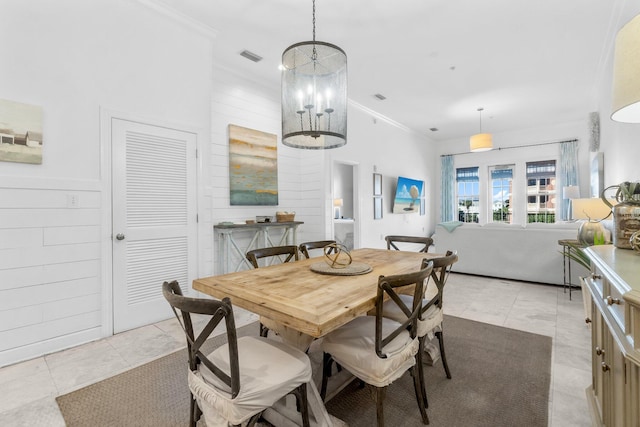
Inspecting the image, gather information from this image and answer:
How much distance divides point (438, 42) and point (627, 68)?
3265mm

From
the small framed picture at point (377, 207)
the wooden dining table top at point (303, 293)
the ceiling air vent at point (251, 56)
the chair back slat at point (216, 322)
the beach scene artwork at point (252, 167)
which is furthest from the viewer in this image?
the small framed picture at point (377, 207)

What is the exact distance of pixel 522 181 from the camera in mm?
8031

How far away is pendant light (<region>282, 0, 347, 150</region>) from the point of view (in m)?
2.04

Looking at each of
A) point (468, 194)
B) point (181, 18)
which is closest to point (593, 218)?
point (181, 18)

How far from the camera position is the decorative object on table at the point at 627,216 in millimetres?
1393

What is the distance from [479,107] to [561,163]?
306 centimetres

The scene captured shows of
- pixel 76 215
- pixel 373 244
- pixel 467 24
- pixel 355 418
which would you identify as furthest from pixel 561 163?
pixel 76 215

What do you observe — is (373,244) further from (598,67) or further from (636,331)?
(636,331)

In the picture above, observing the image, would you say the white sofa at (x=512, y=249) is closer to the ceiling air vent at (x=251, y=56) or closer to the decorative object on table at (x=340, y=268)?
the decorative object on table at (x=340, y=268)

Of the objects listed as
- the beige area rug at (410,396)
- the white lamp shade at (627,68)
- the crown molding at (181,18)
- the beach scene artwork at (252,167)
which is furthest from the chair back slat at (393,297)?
the crown molding at (181,18)

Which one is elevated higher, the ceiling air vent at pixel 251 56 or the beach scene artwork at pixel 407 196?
the ceiling air vent at pixel 251 56

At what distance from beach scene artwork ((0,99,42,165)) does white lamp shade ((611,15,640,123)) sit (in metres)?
3.51

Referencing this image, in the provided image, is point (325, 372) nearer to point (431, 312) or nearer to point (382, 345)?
point (382, 345)

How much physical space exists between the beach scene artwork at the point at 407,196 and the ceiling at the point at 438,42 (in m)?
2.08
